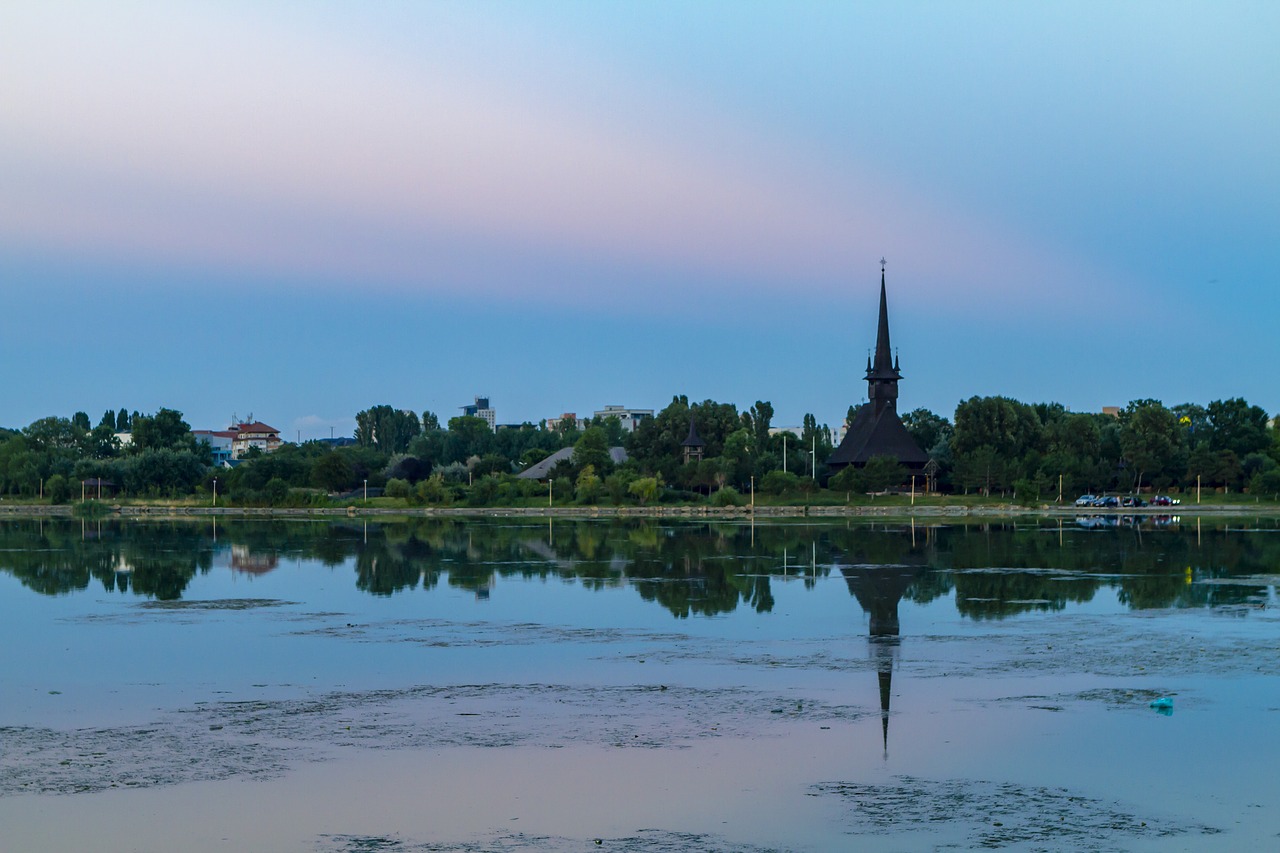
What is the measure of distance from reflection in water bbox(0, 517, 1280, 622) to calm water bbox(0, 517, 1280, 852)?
37 centimetres

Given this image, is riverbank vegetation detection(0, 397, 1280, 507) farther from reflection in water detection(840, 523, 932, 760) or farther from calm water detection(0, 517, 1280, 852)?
calm water detection(0, 517, 1280, 852)

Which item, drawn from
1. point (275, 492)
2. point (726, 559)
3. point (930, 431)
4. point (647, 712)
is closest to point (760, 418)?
point (930, 431)

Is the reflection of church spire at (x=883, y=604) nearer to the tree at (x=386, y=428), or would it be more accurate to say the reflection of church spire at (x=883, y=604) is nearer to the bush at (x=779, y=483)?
the bush at (x=779, y=483)

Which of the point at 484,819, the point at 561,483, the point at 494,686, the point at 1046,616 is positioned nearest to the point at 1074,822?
the point at 484,819

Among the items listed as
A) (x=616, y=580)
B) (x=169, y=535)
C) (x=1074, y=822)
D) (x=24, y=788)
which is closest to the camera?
(x=1074, y=822)

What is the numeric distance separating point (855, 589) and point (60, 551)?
28943 millimetres

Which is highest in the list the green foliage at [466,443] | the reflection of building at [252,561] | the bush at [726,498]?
the green foliage at [466,443]

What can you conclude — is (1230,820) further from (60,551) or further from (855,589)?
(60,551)

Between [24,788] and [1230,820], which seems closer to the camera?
[1230,820]

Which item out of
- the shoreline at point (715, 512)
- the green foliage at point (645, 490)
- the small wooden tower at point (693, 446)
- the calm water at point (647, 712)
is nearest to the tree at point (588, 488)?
the green foliage at point (645, 490)

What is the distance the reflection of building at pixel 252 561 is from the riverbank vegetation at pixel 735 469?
4293 cm

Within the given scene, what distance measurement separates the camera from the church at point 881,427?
9650cm

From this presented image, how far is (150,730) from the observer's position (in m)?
15.3

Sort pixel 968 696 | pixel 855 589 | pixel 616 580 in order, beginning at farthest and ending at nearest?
pixel 616 580 → pixel 855 589 → pixel 968 696
